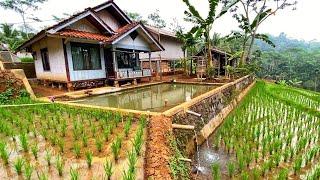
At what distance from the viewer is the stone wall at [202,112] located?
5170mm

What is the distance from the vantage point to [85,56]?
12352mm

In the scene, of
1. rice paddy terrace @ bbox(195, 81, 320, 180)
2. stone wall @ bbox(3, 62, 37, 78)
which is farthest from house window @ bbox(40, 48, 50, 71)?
rice paddy terrace @ bbox(195, 81, 320, 180)

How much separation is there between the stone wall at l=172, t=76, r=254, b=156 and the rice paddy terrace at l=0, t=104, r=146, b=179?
921 millimetres

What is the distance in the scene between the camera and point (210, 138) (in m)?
6.61

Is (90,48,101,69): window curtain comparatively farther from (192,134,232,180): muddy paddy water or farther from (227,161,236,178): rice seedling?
(227,161,236,178): rice seedling

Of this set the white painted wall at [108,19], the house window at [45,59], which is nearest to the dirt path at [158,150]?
the house window at [45,59]

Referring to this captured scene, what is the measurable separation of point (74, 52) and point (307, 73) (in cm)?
5103

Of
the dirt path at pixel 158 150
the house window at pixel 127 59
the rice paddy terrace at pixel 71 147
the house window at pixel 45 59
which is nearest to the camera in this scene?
the rice paddy terrace at pixel 71 147

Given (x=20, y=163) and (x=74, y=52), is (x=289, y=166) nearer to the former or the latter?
(x=20, y=163)

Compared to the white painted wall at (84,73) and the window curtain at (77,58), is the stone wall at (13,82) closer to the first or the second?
the white painted wall at (84,73)

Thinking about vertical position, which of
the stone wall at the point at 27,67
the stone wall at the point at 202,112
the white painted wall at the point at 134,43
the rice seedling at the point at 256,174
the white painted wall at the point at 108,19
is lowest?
the rice seedling at the point at 256,174

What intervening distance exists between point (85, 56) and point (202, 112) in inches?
312

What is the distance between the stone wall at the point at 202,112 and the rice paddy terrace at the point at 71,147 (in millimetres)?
921

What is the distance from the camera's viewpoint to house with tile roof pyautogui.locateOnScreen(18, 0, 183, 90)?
11.3m
